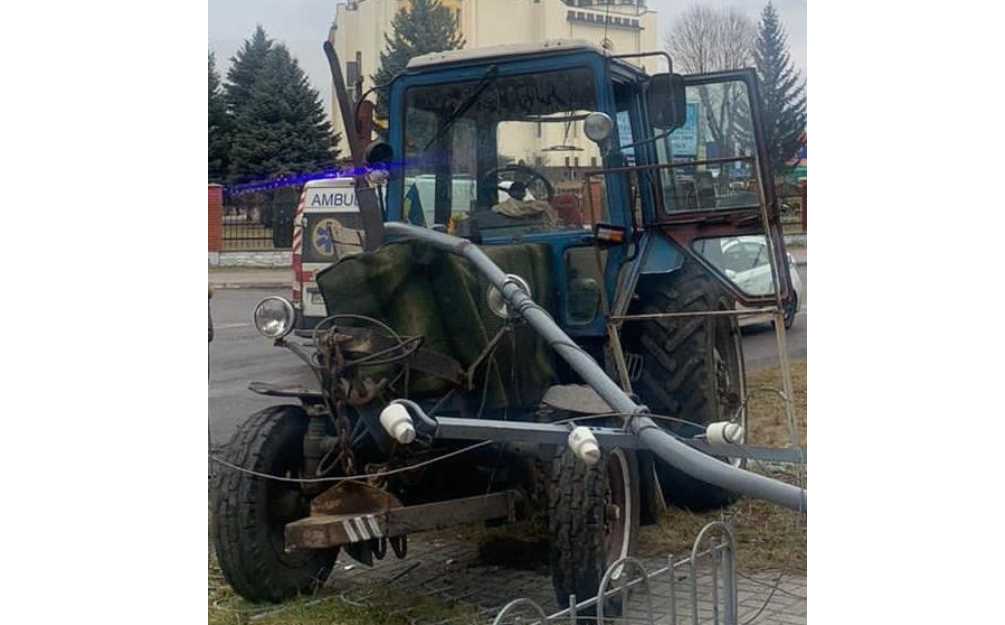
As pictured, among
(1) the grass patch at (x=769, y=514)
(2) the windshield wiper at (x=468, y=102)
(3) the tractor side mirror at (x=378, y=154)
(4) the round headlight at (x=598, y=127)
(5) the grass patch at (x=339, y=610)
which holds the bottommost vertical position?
(5) the grass patch at (x=339, y=610)

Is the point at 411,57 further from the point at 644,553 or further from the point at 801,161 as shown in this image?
the point at 644,553

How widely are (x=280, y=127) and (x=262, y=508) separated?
3.67 feet

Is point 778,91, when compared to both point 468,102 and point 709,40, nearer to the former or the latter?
point 709,40

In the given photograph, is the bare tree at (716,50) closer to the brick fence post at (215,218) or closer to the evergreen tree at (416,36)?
the evergreen tree at (416,36)

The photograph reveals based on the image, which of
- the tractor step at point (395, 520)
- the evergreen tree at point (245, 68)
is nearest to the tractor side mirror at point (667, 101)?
the tractor step at point (395, 520)

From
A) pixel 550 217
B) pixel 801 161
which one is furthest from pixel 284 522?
pixel 801 161

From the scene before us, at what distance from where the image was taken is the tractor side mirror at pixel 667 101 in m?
3.62

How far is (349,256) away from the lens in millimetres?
3959

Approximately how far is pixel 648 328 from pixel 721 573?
2.19 ft

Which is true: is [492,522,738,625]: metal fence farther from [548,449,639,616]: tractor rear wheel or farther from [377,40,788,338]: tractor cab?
[377,40,788,338]: tractor cab

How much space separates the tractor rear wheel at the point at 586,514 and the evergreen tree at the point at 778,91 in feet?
3.08

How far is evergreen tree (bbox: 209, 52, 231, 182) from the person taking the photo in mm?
4305

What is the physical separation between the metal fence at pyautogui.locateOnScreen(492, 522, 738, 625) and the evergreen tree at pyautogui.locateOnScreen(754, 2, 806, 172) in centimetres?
95

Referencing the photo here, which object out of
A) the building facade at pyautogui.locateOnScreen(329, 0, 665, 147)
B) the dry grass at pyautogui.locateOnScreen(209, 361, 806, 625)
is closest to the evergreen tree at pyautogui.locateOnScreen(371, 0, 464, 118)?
the building facade at pyautogui.locateOnScreen(329, 0, 665, 147)
